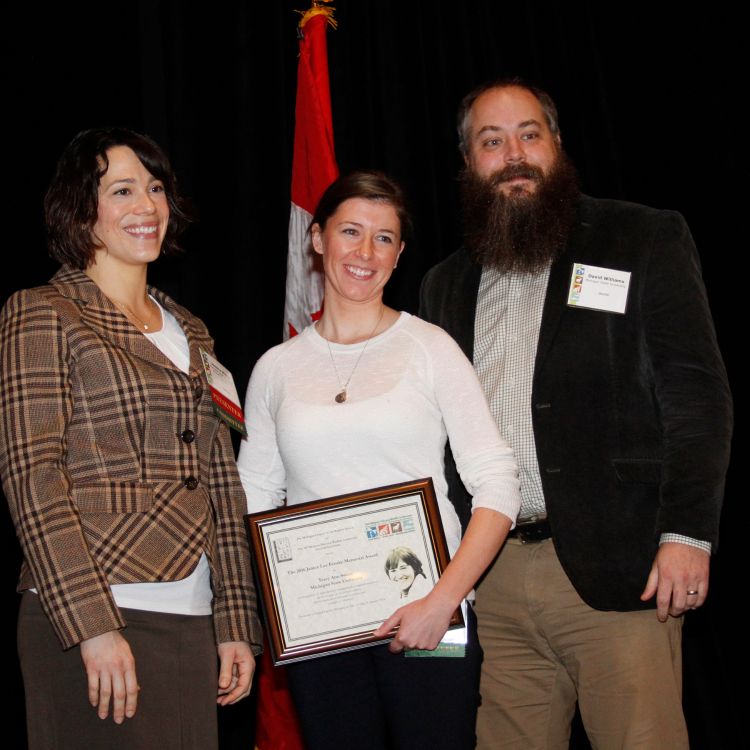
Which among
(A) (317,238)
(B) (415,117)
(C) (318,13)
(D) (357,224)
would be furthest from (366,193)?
(B) (415,117)

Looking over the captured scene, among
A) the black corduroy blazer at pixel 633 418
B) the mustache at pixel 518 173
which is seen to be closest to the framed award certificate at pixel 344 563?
the black corduroy blazer at pixel 633 418

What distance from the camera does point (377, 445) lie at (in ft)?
6.90

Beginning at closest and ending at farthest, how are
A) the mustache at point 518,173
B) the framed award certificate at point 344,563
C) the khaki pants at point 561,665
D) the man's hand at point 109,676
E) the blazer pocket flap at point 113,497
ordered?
1. the man's hand at point 109,676
2. the blazer pocket flap at point 113,497
3. the framed award certificate at point 344,563
4. the khaki pants at point 561,665
5. the mustache at point 518,173

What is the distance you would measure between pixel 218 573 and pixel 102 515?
34cm

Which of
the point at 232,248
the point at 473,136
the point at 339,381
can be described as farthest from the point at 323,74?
the point at 339,381

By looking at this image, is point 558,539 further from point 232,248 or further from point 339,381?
point 232,248

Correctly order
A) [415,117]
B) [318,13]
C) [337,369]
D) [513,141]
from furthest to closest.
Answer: [415,117], [318,13], [513,141], [337,369]

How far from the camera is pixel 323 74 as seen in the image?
362cm

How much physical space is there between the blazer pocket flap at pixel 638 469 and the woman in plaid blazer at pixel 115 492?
979mm

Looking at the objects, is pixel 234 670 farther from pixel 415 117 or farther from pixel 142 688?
pixel 415 117

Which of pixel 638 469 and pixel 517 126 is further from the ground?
pixel 517 126

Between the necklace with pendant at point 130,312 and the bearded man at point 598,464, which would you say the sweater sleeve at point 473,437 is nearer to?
the bearded man at point 598,464

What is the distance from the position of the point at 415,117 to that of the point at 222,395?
7.28 feet

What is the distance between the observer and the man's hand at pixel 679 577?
2.12 m
